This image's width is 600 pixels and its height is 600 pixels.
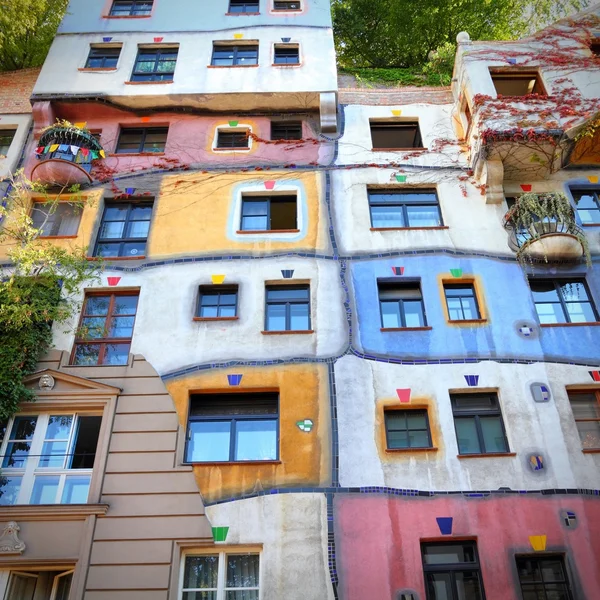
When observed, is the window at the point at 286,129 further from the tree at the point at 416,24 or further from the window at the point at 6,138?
the tree at the point at 416,24

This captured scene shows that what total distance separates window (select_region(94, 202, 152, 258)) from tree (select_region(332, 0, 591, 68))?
13.0m

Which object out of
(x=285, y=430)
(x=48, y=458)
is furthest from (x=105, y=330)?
(x=285, y=430)

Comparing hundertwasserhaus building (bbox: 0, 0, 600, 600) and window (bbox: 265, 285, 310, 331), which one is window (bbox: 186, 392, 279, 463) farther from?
window (bbox: 265, 285, 310, 331)

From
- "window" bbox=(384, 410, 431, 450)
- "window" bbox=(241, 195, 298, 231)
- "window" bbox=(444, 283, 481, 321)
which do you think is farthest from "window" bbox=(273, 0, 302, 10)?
"window" bbox=(384, 410, 431, 450)

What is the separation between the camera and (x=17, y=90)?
56.9ft

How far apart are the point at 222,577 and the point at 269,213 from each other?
7.78m

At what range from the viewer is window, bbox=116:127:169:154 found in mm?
15992

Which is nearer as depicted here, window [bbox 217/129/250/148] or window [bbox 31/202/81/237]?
window [bbox 31/202/81/237]

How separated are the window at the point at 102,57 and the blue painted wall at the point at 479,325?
31.1 feet

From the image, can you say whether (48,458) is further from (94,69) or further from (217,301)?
(94,69)

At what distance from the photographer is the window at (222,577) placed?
9727 mm

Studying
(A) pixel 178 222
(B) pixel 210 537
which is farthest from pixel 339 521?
(A) pixel 178 222

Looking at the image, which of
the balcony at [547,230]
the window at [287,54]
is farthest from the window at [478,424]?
the window at [287,54]

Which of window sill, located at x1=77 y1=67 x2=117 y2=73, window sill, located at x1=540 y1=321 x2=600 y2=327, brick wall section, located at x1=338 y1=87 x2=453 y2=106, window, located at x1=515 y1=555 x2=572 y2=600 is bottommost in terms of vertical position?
window, located at x1=515 y1=555 x2=572 y2=600
